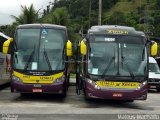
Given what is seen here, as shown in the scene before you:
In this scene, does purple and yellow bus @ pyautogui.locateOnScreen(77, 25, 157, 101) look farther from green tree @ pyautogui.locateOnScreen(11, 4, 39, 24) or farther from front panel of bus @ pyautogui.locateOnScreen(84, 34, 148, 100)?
green tree @ pyautogui.locateOnScreen(11, 4, 39, 24)

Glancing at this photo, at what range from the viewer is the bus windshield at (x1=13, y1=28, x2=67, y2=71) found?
64.2ft

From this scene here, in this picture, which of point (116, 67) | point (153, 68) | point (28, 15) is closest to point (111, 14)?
point (28, 15)

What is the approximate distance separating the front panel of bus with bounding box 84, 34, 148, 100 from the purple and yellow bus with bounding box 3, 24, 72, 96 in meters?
1.52

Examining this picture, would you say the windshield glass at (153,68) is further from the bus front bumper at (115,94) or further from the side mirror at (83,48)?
the bus front bumper at (115,94)

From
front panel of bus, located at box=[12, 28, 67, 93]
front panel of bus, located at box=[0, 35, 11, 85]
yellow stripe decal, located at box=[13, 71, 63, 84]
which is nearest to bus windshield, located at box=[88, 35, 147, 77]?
front panel of bus, located at box=[12, 28, 67, 93]

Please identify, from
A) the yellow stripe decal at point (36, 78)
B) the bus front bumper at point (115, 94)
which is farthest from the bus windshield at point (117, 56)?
the yellow stripe decal at point (36, 78)

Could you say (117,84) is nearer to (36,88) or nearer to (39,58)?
(36,88)

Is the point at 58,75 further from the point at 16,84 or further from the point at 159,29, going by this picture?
the point at 159,29

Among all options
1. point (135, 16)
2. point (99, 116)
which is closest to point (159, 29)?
point (135, 16)

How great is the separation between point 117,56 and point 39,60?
10.9 ft

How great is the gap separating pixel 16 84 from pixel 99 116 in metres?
5.72

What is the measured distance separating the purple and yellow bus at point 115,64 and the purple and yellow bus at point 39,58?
122 cm

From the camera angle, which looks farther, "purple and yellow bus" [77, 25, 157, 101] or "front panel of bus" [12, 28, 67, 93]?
"front panel of bus" [12, 28, 67, 93]

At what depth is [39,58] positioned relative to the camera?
1967 cm
